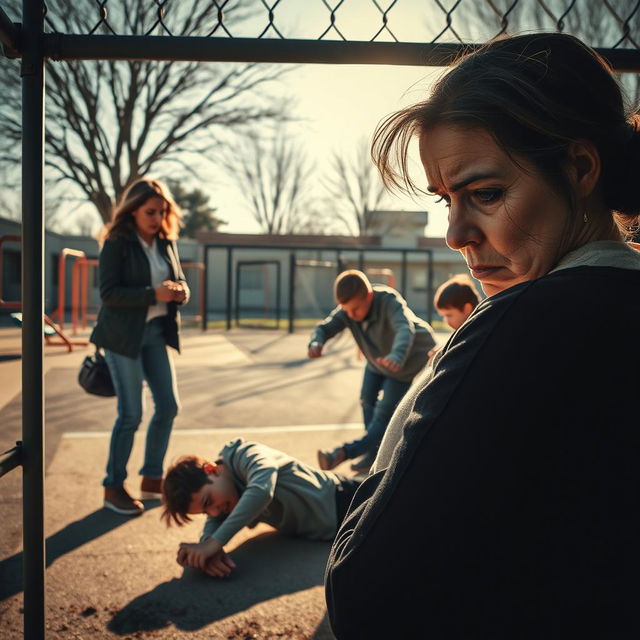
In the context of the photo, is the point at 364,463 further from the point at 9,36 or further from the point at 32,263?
the point at 9,36

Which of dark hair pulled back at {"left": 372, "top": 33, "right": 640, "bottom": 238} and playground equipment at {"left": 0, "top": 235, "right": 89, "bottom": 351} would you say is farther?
playground equipment at {"left": 0, "top": 235, "right": 89, "bottom": 351}

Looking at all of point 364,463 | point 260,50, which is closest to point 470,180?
point 260,50

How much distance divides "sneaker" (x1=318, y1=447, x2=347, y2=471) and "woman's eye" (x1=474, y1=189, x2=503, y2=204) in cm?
346

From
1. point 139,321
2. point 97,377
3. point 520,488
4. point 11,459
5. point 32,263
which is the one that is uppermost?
point 32,263

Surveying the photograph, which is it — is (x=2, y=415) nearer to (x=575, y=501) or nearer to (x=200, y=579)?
(x=200, y=579)

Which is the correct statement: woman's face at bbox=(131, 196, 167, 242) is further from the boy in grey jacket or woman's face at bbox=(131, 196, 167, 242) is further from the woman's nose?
the woman's nose

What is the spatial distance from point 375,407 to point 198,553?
2.41m

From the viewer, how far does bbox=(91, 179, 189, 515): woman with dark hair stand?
3.54 metres

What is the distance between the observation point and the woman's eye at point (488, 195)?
85 centimetres

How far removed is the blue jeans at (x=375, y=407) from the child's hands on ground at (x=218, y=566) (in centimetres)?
138

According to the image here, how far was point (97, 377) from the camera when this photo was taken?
12.1 feet

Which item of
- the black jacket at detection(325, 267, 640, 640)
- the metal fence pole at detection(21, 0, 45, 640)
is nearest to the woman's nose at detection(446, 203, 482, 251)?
the black jacket at detection(325, 267, 640, 640)

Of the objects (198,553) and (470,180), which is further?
(198,553)

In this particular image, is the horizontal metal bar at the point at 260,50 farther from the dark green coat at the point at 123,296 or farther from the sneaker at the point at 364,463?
the sneaker at the point at 364,463
